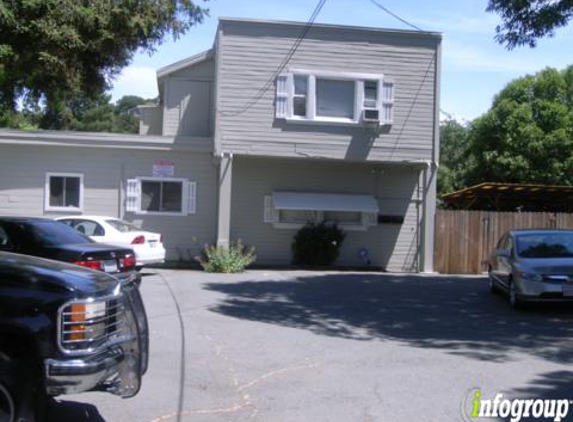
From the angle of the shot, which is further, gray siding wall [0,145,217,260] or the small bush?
gray siding wall [0,145,217,260]

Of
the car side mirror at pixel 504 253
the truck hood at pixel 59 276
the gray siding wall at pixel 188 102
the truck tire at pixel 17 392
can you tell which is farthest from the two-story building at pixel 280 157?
the truck tire at pixel 17 392

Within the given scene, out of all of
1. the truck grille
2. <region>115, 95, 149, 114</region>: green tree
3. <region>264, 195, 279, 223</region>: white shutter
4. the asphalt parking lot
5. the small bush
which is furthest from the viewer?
<region>115, 95, 149, 114</region>: green tree

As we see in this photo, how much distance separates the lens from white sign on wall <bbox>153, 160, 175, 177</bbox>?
69.1 ft

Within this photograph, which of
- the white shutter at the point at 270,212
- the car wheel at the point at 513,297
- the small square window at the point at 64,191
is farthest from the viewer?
the white shutter at the point at 270,212

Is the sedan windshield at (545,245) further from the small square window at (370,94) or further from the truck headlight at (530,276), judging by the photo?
the small square window at (370,94)

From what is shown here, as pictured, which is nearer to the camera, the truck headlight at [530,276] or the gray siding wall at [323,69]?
the truck headlight at [530,276]

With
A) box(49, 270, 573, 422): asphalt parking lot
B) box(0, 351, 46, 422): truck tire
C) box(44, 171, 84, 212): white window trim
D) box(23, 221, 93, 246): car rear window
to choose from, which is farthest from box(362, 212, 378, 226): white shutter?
box(0, 351, 46, 422): truck tire

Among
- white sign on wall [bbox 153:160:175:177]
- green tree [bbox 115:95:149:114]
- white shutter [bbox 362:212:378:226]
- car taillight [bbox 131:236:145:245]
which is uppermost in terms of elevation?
green tree [bbox 115:95:149:114]

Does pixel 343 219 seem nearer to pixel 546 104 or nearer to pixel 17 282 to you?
pixel 546 104

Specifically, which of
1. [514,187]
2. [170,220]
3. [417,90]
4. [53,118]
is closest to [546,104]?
[514,187]

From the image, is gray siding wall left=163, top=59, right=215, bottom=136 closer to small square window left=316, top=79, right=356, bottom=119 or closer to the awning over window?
the awning over window

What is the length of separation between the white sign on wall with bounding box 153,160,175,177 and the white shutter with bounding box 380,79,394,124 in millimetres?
6147

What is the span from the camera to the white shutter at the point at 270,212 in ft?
70.8

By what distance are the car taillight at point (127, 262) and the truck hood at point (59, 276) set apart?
576 cm
